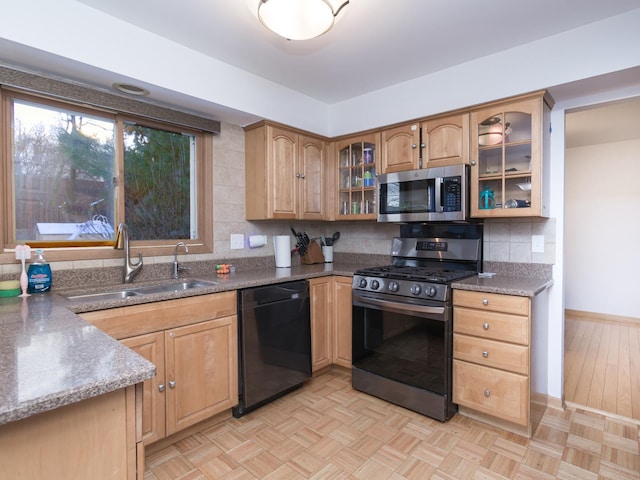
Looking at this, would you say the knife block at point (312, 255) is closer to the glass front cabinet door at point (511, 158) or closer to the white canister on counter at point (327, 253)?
the white canister on counter at point (327, 253)

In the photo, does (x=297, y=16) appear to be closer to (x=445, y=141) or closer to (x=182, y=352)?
(x=445, y=141)

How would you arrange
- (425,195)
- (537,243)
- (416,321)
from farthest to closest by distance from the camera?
(425,195) < (537,243) < (416,321)

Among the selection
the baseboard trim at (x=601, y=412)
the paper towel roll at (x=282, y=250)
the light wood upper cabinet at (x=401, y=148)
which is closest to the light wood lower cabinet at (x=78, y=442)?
the paper towel roll at (x=282, y=250)

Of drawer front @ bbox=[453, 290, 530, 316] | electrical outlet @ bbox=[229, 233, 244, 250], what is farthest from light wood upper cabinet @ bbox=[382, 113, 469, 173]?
electrical outlet @ bbox=[229, 233, 244, 250]

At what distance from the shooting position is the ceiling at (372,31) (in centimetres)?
183

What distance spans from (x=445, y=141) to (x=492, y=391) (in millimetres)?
1702

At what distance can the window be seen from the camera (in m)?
1.97

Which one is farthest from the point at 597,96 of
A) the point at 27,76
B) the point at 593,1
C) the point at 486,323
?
the point at 27,76

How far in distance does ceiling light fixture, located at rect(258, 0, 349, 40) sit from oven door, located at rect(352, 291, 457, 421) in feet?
5.53

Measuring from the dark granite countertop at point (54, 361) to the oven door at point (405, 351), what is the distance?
5.76 feet

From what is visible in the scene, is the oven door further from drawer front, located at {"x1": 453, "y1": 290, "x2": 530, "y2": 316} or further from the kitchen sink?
the kitchen sink

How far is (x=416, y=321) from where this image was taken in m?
2.29

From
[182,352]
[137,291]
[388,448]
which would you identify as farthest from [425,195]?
[137,291]

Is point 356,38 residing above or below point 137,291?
above
